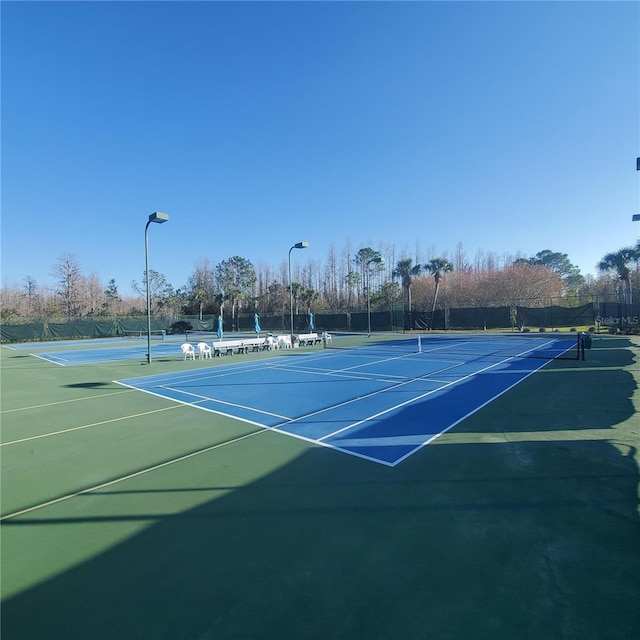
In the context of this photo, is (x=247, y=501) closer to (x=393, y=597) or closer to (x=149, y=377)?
(x=393, y=597)

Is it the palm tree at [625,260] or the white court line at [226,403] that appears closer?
the white court line at [226,403]

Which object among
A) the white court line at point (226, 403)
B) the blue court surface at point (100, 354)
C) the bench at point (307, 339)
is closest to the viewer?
the white court line at point (226, 403)

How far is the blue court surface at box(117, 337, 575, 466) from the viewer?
21.1ft

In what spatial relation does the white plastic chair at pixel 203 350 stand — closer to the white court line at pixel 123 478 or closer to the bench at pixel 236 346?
the bench at pixel 236 346

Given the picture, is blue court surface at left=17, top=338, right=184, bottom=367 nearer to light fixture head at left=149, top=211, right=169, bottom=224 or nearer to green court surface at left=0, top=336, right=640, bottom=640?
light fixture head at left=149, top=211, right=169, bottom=224

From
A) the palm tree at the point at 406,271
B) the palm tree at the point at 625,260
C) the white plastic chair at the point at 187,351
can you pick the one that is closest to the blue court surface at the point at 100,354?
the white plastic chair at the point at 187,351

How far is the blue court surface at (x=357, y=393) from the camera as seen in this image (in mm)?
6445

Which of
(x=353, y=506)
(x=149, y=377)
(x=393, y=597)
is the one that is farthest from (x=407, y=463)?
(x=149, y=377)

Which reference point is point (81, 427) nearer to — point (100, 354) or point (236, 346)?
point (236, 346)

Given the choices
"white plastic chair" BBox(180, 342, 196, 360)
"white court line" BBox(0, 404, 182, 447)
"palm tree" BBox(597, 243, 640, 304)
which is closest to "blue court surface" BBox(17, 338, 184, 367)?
"white plastic chair" BBox(180, 342, 196, 360)

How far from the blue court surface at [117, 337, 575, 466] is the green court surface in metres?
0.60

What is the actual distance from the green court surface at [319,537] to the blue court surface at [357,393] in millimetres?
601

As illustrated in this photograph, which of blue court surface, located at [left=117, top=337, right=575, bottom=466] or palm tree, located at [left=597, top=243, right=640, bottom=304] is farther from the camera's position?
palm tree, located at [left=597, top=243, right=640, bottom=304]

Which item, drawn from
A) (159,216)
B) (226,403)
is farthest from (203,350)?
(226,403)
